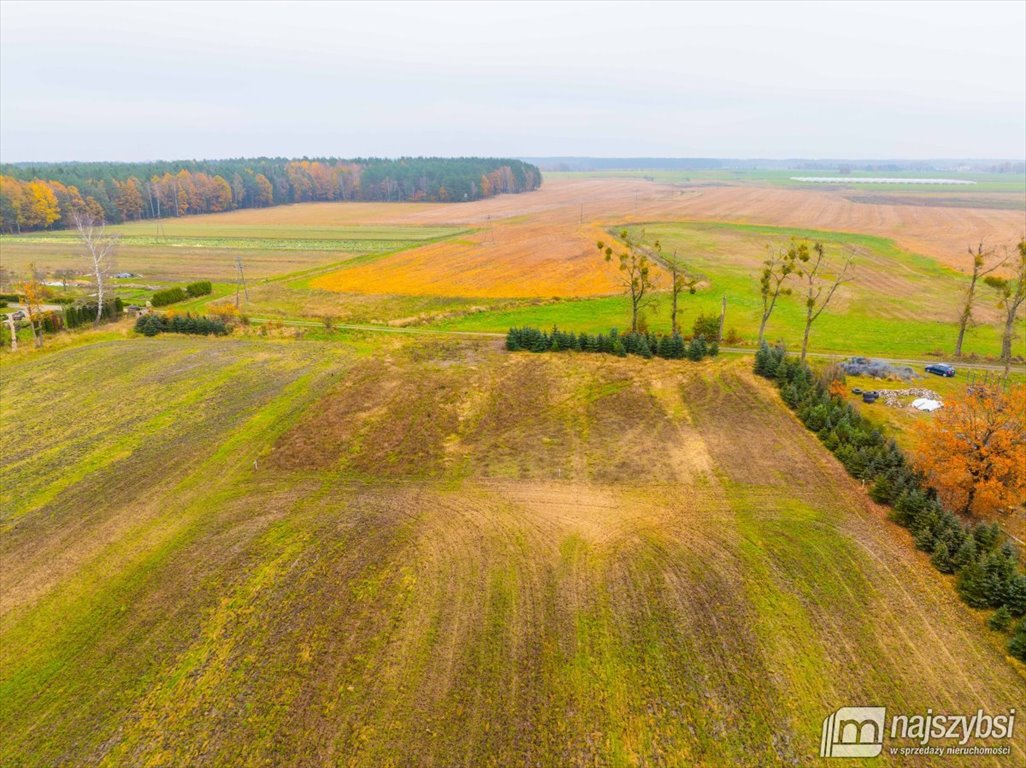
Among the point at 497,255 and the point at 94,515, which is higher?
the point at 497,255

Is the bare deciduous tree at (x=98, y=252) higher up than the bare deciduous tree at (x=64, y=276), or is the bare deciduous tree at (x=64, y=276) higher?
the bare deciduous tree at (x=98, y=252)

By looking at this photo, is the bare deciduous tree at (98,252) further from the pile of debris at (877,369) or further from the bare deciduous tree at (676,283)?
the pile of debris at (877,369)

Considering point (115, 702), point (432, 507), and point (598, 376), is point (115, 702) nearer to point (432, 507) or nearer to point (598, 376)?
point (432, 507)

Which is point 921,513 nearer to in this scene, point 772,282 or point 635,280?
point 635,280

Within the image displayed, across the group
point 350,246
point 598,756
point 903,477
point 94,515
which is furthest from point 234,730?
point 350,246

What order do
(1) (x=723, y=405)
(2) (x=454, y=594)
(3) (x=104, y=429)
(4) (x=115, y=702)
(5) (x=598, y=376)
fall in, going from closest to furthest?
(4) (x=115, y=702)
(2) (x=454, y=594)
(3) (x=104, y=429)
(1) (x=723, y=405)
(5) (x=598, y=376)

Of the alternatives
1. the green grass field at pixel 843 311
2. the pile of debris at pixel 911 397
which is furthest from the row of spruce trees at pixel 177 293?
the pile of debris at pixel 911 397

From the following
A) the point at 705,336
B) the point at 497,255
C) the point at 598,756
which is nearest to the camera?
the point at 598,756
